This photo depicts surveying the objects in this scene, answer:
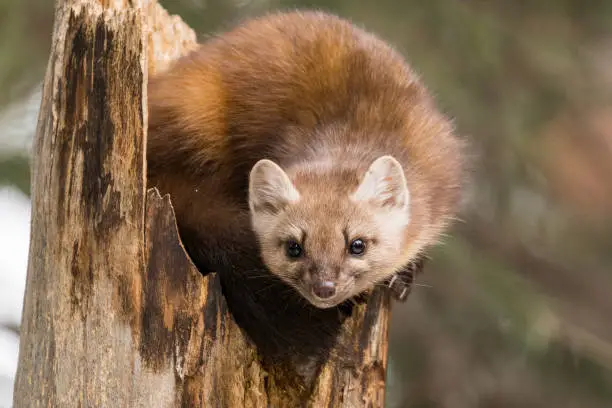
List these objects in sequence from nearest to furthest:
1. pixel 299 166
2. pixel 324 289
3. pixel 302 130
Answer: pixel 324 289
pixel 299 166
pixel 302 130

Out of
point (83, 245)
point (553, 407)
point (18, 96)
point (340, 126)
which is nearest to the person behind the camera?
point (83, 245)

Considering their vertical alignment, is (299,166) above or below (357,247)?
above

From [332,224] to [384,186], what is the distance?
270 millimetres

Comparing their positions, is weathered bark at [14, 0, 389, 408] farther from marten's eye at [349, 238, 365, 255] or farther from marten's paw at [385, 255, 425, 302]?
marten's paw at [385, 255, 425, 302]

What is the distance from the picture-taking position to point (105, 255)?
342 cm

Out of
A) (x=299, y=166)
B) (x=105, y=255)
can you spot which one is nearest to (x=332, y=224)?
(x=299, y=166)

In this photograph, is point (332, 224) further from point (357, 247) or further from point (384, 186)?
point (384, 186)

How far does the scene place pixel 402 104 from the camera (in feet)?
14.5

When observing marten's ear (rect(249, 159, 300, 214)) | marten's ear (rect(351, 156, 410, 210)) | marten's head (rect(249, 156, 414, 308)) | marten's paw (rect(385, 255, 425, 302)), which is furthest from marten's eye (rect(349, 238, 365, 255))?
marten's paw (rect(385, 255, 425, 302))

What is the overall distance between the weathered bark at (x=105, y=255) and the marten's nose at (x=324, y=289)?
0.35 m

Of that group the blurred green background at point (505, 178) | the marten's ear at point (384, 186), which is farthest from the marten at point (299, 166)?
the blurred green background at point (505, 178)

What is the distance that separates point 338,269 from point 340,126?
84 cm

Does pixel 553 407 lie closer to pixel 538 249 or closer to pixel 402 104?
pixel 538 249

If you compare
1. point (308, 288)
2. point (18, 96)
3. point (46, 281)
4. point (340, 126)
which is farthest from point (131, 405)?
point (18, 96)
